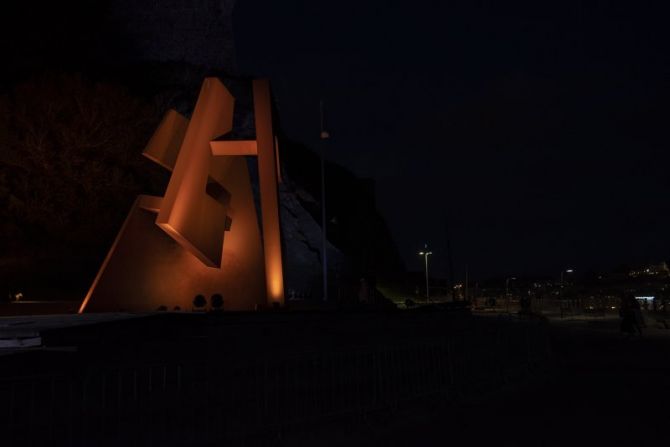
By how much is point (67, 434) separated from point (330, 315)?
8.06 meters

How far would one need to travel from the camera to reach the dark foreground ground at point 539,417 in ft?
22.6

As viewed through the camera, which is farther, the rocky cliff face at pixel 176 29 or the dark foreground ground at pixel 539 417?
the rocky cliff face at pixel 176 29

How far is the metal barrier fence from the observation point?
561 centimetres

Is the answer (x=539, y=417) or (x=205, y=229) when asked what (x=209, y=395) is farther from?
(x=205, y=229)

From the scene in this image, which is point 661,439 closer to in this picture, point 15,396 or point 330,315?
point 15,396

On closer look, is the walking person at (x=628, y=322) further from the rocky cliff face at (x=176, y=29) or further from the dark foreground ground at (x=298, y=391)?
the rocky cliff face at (x=176, y=29)

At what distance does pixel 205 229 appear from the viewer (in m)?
17.4

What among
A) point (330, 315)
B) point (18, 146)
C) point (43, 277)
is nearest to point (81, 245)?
point (43, 277)

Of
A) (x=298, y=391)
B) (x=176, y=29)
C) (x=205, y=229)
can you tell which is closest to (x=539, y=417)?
(x=298, y=391)

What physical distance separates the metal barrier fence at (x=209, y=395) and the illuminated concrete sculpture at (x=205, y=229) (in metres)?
9.99

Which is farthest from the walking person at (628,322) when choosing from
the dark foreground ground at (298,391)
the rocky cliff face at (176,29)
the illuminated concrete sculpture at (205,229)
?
the rocky cliff face at (176,29)

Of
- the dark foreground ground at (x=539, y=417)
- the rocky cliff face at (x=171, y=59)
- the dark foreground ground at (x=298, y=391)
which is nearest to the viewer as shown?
the dark foreground ground at (x=298, y=391)

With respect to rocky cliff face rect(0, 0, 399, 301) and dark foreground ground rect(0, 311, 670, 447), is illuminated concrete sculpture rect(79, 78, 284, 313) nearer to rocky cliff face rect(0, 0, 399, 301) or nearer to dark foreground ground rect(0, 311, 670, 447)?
dark foreground ground rect(0, 311, 670, 447)

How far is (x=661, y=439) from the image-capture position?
22.4ft
